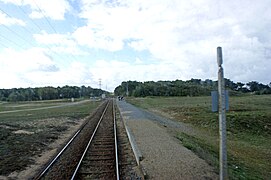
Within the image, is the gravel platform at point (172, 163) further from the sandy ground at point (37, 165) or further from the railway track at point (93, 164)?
the sandy ground at point (37, 165)

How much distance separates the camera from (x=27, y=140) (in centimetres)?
1838

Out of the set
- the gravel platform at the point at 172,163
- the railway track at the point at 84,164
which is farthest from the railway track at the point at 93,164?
the gravel platform at the point at 172,163

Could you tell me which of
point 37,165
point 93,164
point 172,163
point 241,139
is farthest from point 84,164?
point 241,139

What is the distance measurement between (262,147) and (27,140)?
1557cm

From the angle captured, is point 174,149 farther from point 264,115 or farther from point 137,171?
point 264,115

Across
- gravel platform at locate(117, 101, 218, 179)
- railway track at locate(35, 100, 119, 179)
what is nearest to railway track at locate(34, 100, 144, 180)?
railway track at locate(35, 100, 119, 179)

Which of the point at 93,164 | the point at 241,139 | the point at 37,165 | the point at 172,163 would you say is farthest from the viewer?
the point at 241,139

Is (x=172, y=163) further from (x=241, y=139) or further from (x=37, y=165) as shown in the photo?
(x=241, y=139)

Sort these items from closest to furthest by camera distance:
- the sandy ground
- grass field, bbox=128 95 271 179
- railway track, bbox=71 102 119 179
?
railway track, bbox=71 102 119 179 < the sandy ground < grass field, bbox=128 95 271 179

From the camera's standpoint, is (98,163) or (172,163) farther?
(98,163)

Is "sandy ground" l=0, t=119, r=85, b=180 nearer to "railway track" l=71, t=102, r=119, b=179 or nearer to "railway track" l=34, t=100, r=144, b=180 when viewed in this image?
"railway track" l=34, t=100, r=144, b=180

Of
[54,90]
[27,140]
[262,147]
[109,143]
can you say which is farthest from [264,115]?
[54,90]

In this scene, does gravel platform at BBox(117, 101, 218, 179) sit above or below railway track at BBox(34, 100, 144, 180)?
above

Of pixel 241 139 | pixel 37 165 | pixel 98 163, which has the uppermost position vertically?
pixel 98 163
